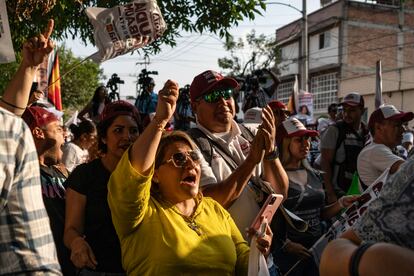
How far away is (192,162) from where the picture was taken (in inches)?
109

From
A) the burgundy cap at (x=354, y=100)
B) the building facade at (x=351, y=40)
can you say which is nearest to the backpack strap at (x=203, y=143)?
the burgundy cap at (x=354, y=100)

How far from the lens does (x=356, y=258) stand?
1324mm

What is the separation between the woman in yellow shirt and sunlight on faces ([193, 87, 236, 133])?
0.64 m

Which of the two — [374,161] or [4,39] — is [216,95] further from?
[374,161]

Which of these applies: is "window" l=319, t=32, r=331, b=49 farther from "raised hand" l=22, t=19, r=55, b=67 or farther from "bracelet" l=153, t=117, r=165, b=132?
"bracelet" l=153, t=117, r=165, b=132

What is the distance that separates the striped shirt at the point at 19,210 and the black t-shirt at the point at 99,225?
1.57 m

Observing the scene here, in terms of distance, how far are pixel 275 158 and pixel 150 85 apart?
22.4 ft

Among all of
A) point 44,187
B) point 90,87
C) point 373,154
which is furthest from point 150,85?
point 90,87

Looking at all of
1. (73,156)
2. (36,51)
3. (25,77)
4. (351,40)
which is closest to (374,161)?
(36,51)

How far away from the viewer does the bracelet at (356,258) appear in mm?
1313

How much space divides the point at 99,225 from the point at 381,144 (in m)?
2.70

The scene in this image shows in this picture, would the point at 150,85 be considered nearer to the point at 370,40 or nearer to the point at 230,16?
the point at 230,16

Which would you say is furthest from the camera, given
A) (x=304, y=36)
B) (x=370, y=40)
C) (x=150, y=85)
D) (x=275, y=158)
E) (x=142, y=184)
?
(x=370, y=40)

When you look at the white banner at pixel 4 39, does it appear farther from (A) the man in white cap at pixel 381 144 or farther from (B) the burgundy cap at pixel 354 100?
(B) the burgundy cap at pixel 354 100
